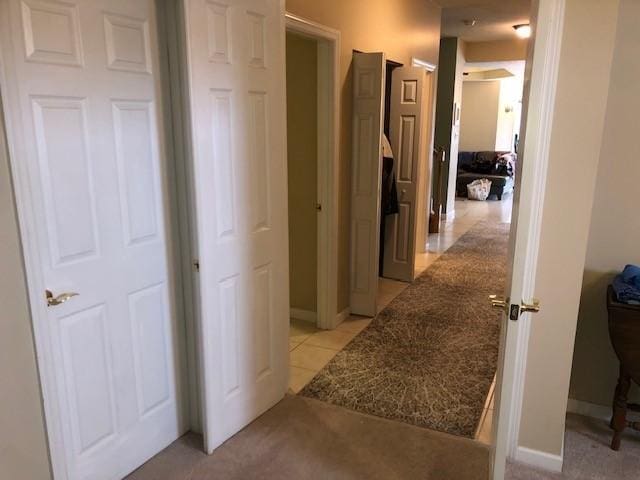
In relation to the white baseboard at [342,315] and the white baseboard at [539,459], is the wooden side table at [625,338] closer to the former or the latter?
the white baseboard at [539,459]

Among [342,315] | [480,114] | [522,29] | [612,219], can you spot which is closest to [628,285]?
[612,219]

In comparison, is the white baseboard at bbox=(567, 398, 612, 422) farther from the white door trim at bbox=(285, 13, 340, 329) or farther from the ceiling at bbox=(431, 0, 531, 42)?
the ceiling at bbox=(431, 0, 531, 42)

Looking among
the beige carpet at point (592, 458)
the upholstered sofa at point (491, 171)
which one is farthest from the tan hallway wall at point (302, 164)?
the upholstered sofa at point (491, 171)

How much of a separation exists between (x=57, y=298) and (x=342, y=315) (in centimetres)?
238

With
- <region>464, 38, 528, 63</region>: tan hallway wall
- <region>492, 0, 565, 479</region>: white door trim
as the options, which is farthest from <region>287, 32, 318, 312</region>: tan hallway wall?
<region>464, 38, 528, 63</region>: tan hallway wall

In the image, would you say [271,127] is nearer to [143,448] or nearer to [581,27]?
[581,27]

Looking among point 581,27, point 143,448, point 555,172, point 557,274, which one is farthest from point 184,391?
point 581,27

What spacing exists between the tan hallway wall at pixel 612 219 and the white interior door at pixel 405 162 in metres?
2.10

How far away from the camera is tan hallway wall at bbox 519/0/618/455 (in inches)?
73.9

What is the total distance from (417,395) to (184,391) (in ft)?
4.09

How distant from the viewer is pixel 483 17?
6215 millimetres

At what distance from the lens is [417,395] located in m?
2.78

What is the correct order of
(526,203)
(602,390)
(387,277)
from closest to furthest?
(526,203)
(602,390)
(387,277)

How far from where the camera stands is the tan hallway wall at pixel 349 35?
3.21 metres
